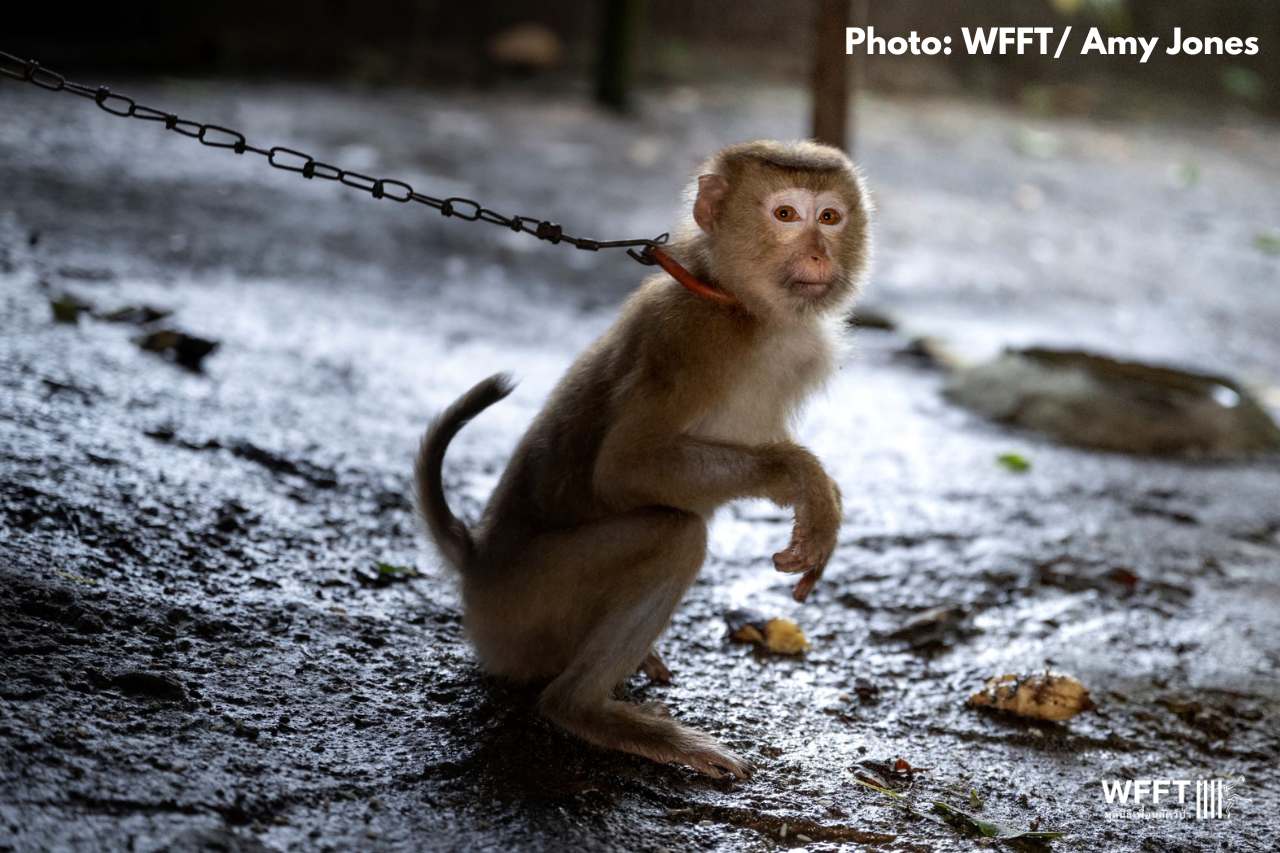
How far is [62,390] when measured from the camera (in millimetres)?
5078

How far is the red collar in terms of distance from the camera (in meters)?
3.70

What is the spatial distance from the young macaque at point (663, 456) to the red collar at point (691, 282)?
0.04 ft

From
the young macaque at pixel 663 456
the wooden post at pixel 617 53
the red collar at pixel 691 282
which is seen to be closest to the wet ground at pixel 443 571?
the young macaque at pixel 663 456

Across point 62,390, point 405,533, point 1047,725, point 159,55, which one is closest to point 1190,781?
point 1047,725

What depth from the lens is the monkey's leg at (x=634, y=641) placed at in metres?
3.45

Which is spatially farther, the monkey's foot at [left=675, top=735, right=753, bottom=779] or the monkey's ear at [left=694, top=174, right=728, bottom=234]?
the monkey's ear at [left=694, top=174, right=728, bottom=234]

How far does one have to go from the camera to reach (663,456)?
3.48 metres

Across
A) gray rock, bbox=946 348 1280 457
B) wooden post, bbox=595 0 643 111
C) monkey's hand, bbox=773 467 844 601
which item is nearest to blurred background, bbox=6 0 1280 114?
wooden post, bbox=595 0 643 111

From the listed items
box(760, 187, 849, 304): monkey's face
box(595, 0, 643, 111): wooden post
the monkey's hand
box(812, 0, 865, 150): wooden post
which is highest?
box(595, 0, 643, 111): wooden post

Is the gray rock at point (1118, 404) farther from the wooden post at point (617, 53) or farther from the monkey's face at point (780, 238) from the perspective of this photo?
the wooden post at point (617, 53)

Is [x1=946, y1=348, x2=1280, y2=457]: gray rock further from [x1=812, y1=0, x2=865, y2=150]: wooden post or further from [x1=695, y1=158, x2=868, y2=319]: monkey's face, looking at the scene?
[x1=695, y1=158, x2=868, y2=319]: monkey's face

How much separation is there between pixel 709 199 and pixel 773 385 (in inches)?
22.4

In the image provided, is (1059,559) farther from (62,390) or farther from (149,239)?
(149,239)

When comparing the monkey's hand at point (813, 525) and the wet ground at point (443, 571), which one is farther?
the monkey's hand at point (813, 525)
